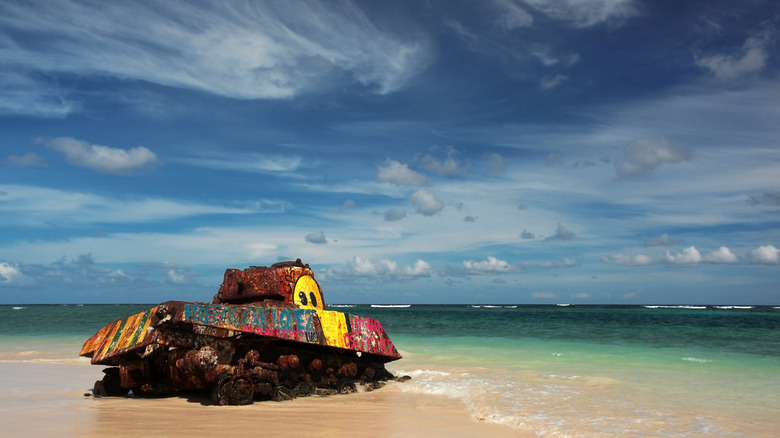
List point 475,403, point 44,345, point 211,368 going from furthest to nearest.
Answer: point 44,345 < point 475,403 < point 211,368

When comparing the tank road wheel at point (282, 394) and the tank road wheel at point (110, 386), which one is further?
the tank road wheel at point (110, 386)

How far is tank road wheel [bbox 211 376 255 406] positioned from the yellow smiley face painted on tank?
1649 millimetres

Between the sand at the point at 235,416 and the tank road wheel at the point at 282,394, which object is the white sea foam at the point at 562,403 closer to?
the sand at the point at 235,416

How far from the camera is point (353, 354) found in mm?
8273

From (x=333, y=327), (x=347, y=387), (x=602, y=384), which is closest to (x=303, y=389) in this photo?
(x=347, y=387)

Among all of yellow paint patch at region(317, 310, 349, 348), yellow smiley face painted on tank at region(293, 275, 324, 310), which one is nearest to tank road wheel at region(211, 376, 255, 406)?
yellow paint patch at region(317, 310, 349, 348)

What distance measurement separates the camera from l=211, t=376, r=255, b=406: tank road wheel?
21.2 ft

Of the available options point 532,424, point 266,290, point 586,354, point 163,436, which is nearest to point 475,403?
point 532,424

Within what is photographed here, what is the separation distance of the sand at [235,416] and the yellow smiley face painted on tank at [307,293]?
1475 mm

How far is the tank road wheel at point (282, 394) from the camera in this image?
691 centimetres

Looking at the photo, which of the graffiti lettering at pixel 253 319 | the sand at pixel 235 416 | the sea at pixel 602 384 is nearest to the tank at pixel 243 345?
the graffiti lettering at pixel 253 319

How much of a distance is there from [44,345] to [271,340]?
13184mm

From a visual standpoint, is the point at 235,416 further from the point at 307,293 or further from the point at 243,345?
the point at 307,293

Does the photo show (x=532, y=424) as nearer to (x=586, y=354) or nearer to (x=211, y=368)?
(x=211, y=368)
